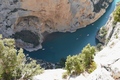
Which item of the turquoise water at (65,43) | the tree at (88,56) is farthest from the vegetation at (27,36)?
the tree at (88,56)

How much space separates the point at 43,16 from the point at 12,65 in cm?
4889

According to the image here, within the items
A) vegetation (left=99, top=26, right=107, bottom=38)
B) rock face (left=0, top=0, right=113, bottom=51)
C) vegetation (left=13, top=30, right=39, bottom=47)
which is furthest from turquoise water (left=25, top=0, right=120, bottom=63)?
vegetation (left=99, top=26, right=107, bottom=38)

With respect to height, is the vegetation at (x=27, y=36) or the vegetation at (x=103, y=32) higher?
the vegetation at (x=27, y=36)

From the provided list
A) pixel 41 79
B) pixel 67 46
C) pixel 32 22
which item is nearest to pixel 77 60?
pixel 41 79

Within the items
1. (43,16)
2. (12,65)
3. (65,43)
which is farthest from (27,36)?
(12,65)

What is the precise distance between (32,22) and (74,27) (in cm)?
1417

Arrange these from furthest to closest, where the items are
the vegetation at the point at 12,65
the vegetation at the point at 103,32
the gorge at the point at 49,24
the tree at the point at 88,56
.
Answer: the vegetation at the point at 103,32
the gorge at the point at 49,24
the tree at the point at 88,56
the vegetation at the point at 12,65

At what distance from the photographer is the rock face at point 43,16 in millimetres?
69438

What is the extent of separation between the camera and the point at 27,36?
72.6m

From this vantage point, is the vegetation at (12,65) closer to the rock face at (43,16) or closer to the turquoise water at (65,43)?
the turquoise water at (65,43)

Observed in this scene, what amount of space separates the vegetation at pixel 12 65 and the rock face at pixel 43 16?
41343 mm

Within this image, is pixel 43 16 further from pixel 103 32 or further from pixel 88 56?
pixel 88 56

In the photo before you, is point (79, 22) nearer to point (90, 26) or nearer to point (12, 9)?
point (90, 26)

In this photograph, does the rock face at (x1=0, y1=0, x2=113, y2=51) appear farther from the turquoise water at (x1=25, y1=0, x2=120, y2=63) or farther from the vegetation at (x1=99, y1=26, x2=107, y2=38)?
→ the vegetation at (x1=99, y1=26, x2=107, y2=38)
